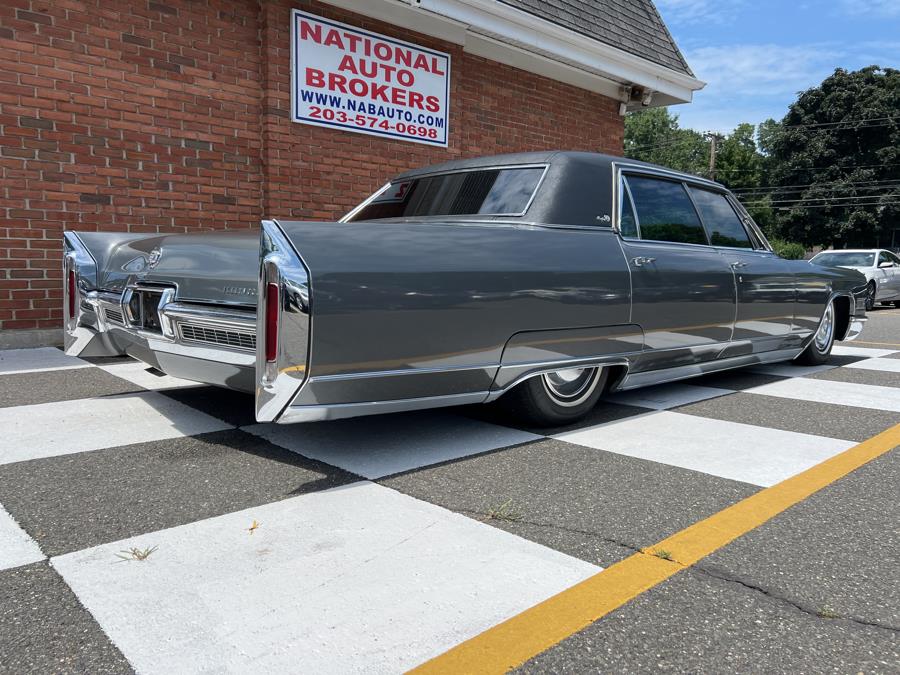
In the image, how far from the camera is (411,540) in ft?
7.14

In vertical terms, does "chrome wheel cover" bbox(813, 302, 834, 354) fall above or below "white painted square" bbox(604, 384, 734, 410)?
above

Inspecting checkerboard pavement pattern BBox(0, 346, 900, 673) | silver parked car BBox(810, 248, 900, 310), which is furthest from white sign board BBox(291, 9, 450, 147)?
silver parked car BBox(810, 248, 900, 310)

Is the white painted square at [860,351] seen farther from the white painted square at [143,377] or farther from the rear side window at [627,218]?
the white painted square at [143,377]

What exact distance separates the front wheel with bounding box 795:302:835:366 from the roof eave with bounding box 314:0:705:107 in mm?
4897

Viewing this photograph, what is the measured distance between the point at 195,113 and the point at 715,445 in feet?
19.3

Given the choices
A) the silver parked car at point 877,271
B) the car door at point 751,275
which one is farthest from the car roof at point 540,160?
the silver parked car at point 877,271

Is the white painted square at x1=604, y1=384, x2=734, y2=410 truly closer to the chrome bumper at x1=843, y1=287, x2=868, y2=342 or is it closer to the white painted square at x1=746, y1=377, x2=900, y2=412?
the white painted square at x1=746, y1=377, x2=900, y2=412

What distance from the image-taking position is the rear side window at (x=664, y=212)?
153 inches

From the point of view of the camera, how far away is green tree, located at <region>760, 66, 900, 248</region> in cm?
3506

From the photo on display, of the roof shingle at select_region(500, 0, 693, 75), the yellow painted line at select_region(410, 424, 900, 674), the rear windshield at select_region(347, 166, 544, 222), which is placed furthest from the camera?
the roof shingle at select_region(500, 0, 693, 75)

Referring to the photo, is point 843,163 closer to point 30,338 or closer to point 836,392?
point 836,392

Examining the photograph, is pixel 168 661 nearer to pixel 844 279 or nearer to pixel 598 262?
pixel 598 262

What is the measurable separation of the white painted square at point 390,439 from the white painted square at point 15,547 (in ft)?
3.72

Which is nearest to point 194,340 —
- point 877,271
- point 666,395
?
point 666,395
